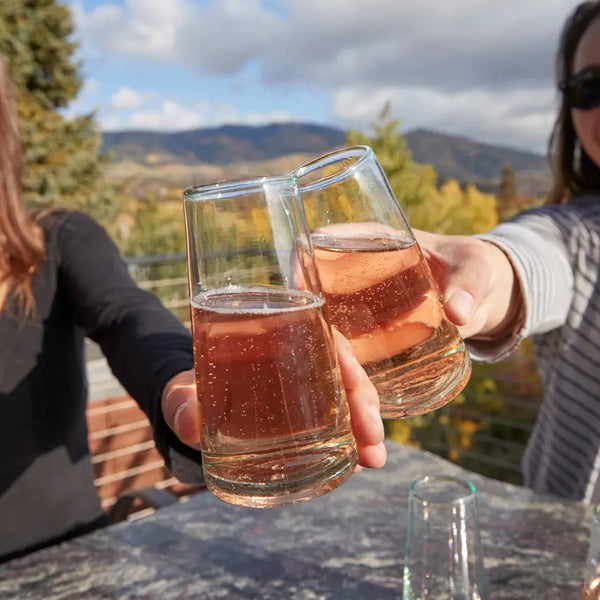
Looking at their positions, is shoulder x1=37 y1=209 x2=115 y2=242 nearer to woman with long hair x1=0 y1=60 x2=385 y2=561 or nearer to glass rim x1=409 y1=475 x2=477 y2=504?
woman with long hair x1=0 y1=60 x2=385 y2=561

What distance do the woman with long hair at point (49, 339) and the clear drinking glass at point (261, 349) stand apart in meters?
0.78

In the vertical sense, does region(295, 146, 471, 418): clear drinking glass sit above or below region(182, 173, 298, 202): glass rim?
below

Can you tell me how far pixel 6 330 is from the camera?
1697mm

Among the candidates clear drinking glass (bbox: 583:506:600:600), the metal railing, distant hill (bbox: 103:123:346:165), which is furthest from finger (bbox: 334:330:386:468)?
distant hill (bbox: 103:123:346:165)

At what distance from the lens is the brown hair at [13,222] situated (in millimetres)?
1667

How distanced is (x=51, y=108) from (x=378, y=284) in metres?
16.4

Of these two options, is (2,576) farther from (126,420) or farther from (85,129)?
(85,129)

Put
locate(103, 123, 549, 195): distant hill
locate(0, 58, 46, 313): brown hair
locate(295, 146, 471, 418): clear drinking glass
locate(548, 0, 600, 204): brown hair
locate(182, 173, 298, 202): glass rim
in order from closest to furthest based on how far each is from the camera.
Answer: locate(182, 173, 298, 202): glass rim < locate(295, 146, 471, 418): clear drinking glass < locate(0, 58, 46, 313): brown hair < locate(548, 0, 600, 204): brown hair < locate(103, 123, 549, 195): distant hill

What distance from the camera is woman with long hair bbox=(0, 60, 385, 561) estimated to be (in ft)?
5.29

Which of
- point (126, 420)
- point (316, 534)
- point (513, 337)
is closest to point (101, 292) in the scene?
point (316, 534)

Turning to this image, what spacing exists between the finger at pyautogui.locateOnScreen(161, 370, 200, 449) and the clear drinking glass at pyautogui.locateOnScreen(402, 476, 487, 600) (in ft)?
1.18

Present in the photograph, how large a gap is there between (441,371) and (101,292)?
1.11 meters

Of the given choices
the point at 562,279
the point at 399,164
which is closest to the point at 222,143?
the point at 399,164

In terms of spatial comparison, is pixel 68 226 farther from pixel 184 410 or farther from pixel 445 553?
pixel 445 553
